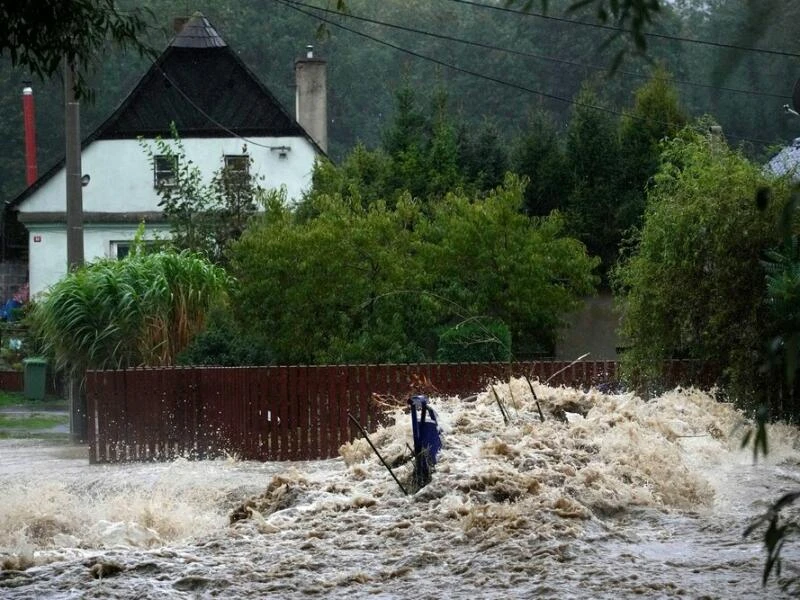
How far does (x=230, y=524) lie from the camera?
38.7 feet

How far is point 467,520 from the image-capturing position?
10.4 meters

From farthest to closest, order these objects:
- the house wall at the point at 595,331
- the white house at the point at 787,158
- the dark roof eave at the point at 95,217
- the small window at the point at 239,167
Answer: the dark roof eave at the point at 95,217 → the small window at the point at 239,167 → the house wall at the point at 595,331 → the white house at the point at 787,158

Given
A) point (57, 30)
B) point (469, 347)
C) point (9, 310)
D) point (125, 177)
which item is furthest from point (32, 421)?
point (57, 30)

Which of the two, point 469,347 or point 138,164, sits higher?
point 138,164

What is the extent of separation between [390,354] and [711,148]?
20.0 ft

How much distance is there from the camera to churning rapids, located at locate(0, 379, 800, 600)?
919cm

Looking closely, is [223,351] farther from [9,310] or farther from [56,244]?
[9,310]

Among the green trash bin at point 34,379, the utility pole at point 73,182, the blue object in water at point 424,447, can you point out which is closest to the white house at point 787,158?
the utility pole at point 73,182

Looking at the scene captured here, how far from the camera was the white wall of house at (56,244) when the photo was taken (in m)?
42.1

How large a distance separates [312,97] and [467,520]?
35486 mm

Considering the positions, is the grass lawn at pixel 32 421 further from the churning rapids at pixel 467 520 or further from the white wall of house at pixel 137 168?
the white wall of house at pixel 137 168

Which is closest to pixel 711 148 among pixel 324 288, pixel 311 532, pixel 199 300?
pixel 324 288

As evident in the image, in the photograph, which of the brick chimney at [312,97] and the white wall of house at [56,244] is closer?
the white wall of house at [56,244]

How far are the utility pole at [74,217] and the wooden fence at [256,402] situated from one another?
293 cm
